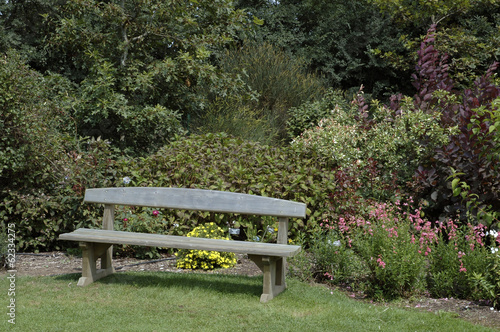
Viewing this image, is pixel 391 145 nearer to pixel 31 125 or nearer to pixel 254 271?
pixel 254 271

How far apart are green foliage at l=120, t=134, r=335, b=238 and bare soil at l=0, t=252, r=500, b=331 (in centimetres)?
63

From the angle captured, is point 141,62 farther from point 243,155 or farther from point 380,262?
point 380,262

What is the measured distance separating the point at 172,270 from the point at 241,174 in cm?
150

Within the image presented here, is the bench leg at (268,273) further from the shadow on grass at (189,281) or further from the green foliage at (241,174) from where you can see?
the green foliage at (241,174)

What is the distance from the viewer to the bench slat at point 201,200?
4.34 m

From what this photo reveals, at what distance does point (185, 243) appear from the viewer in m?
4.23

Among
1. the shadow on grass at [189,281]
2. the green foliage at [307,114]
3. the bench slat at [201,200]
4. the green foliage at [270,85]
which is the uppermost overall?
the green foliage at [270,85]

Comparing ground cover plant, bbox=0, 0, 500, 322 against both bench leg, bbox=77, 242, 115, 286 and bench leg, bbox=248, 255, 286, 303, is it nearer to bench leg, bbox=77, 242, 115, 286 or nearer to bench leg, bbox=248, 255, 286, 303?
bench leg, bbox=248, 255, 286, 303

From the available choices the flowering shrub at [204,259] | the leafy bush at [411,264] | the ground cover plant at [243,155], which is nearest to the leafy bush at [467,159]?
the ground cover plant at [243,155]

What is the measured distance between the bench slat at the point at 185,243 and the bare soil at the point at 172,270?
0.78m

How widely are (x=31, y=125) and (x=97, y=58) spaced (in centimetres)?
286

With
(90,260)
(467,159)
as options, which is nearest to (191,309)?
(90,260)

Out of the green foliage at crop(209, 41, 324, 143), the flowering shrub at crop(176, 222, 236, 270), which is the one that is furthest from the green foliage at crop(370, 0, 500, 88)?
the flowering shrub at crop(176, 222, 236, 270)

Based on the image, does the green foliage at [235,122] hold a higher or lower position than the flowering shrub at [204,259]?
higher
